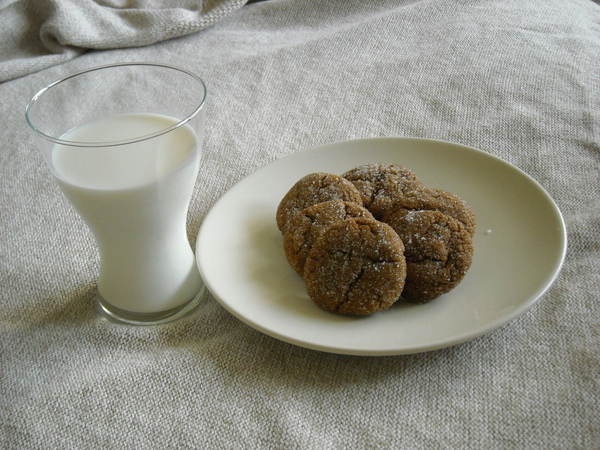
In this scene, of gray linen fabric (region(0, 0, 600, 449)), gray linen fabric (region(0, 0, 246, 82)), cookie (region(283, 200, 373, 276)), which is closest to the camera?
gray linen fabric (region(0, 0, 600, 449))

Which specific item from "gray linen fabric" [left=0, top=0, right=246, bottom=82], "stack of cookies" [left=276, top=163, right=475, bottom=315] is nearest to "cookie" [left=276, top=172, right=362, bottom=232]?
"stack of cookies" [left=276, top=163, right=475, bottom=315]

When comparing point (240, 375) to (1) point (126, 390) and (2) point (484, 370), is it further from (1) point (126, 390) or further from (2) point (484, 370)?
(2) point (484, 370)

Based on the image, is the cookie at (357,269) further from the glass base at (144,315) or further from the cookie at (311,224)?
the glass base at (144,315)

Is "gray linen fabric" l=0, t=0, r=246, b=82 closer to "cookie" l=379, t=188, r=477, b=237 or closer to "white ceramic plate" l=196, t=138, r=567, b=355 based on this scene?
"white ceramic plate" l=196, t=138, r=567, b=355

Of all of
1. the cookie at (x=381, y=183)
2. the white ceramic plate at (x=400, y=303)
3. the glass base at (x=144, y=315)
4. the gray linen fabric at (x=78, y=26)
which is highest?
the cookie at (x=381, y=183)

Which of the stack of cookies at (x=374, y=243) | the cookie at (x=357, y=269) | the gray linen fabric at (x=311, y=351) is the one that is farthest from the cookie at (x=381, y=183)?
the gray linen fabric at (x=311, y=351)

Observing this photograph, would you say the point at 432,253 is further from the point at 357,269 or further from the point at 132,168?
the point at 132,168

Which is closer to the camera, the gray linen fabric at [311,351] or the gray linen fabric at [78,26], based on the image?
the gray linen fabric at [311,351]
